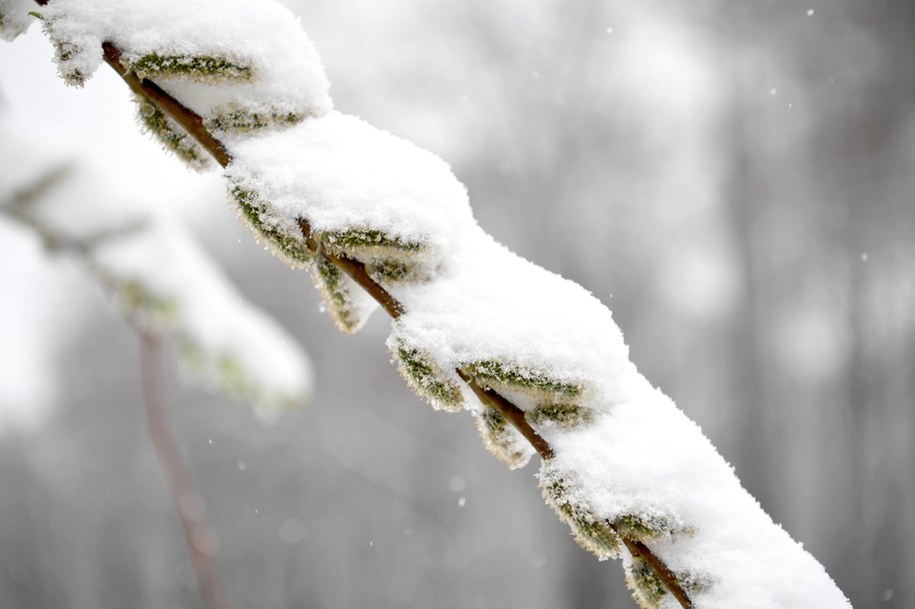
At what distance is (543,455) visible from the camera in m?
0.46

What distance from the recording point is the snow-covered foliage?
1.21m

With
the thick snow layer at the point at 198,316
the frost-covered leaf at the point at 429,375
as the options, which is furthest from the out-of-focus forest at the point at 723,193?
the frost-covered leaf at the point at 429,375

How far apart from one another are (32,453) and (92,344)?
12.1ft

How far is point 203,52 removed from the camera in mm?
485

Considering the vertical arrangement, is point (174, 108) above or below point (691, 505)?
above

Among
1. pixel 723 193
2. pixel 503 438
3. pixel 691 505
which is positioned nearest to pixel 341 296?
pixel 503 438

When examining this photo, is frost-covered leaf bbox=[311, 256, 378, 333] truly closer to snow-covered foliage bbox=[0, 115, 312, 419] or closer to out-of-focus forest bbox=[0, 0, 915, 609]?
snow-covered foliage bbox=[0, 115, 312, 419]

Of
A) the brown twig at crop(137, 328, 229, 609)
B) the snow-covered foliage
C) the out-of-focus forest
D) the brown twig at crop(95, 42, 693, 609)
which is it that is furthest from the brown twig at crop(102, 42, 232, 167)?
the out-of-focus forest

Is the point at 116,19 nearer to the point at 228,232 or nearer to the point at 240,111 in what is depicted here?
the point at 240,111

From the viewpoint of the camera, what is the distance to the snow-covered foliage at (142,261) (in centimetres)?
121

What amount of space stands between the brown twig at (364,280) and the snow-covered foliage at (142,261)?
813 mm

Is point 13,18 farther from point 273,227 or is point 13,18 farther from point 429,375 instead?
point 429,375

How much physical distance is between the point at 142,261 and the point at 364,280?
112 centimetres

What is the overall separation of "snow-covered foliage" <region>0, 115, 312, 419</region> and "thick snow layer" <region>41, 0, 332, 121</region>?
0.78 meters
